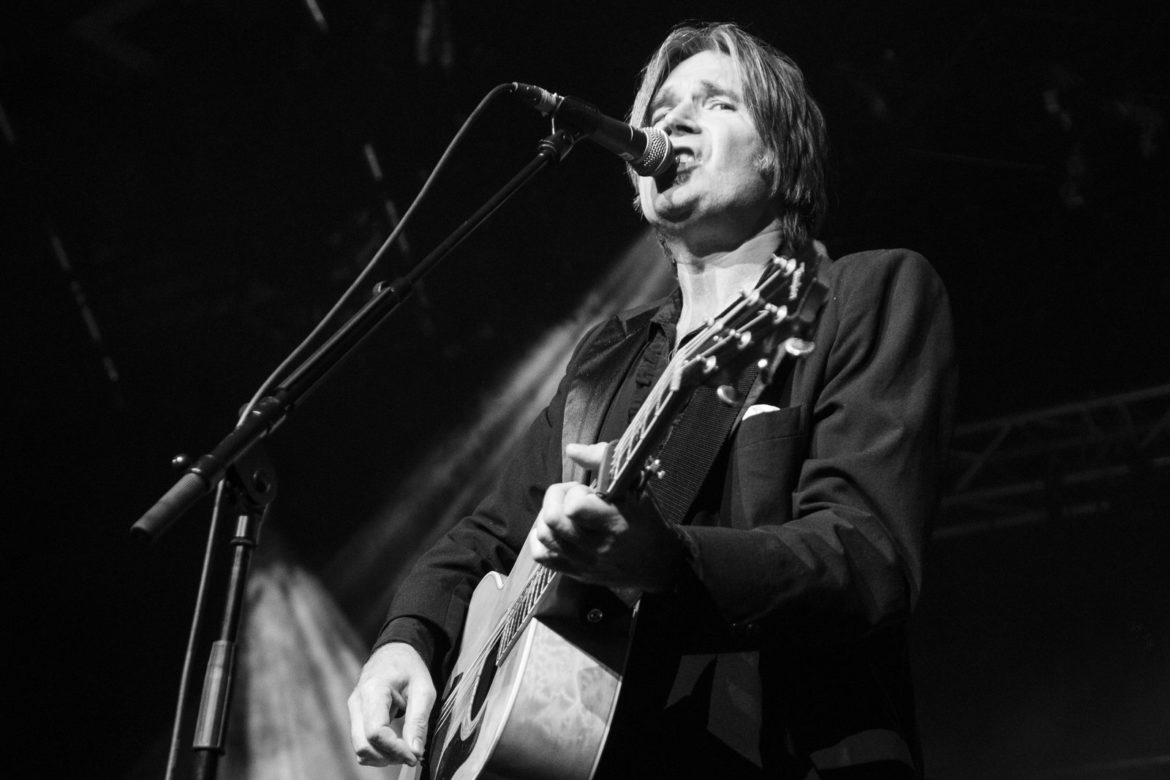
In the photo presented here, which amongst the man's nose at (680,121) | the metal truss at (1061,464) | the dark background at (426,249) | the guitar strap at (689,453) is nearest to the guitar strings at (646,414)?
the guitar strap at (689,453)

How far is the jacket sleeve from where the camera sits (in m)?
1.63

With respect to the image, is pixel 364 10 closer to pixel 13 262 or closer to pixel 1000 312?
pixel 13 262

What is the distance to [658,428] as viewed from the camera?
1.46 metres

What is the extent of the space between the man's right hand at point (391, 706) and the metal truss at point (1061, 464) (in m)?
4.21

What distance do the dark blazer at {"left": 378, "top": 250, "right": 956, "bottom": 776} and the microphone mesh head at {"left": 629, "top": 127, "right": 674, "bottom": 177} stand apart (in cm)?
43

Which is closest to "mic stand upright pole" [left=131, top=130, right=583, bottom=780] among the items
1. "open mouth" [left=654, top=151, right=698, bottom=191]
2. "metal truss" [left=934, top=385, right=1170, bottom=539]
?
"open mouth" [left=654, top=151, right=698, bottom=191]

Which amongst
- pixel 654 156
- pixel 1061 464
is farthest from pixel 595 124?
pixel 1061 464

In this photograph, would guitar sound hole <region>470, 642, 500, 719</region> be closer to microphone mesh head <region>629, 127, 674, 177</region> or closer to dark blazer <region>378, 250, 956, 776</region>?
dark blazer <region>378, 250, 956, 776</region>

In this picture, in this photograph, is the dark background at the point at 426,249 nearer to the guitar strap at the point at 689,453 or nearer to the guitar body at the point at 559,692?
the guitar strap at the point at 689,453

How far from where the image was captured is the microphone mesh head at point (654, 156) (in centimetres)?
239

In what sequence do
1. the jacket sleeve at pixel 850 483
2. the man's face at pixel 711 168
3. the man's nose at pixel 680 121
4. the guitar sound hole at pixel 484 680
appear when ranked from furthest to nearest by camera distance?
the man's nose at pixel 680 121, the man's face at pixel 711 168, the guitar sound hole at pixel 484 680, the jacket sleeve at pixel 850 483

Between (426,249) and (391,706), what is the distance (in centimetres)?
394

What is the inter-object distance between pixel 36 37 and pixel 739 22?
3.02 m

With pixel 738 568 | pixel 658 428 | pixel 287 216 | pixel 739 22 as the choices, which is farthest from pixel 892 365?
pixel 287 216
